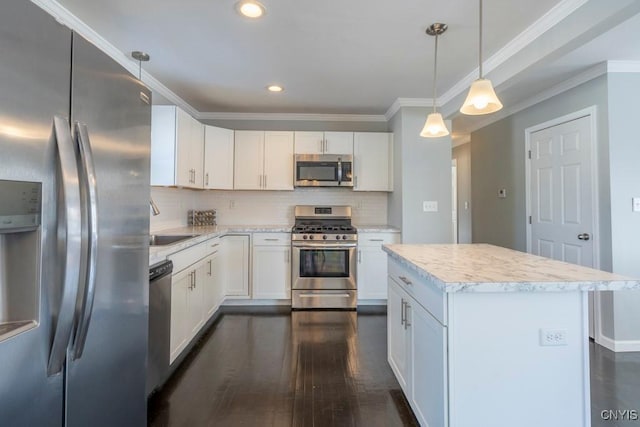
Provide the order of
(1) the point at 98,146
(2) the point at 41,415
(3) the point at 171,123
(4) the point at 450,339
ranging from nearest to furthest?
(2) the point at 41,415, (1) the point at 98,146, (4) the point at 450,339, (3) the point at 171,123

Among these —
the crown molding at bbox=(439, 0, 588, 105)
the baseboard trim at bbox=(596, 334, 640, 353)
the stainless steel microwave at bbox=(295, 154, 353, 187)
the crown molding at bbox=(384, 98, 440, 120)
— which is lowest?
the baseboard trim at bbox=(596, 334, 640, 353)

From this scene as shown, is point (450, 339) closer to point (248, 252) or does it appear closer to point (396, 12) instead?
point (396, 12)

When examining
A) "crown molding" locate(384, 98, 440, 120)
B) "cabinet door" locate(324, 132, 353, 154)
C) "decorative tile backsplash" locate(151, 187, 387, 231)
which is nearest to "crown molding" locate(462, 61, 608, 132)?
"crown molding" locate(384, 98, 440, 120)

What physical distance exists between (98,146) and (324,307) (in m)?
3.03

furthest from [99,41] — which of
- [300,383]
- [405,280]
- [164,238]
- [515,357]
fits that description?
[515,357]

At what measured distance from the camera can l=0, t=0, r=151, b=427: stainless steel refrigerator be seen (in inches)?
31.0

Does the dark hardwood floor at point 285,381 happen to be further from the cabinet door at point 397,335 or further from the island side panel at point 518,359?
the island side panel at point 518,359

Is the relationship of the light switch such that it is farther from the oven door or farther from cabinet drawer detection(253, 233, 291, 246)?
cabinet drawer detection(253, 233, 291, 246)

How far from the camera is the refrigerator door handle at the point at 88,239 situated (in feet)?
3.11

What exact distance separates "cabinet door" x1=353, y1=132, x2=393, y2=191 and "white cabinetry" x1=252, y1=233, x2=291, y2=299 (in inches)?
46.8

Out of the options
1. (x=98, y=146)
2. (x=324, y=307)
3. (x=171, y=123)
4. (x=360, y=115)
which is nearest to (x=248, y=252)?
(x=324, y=307)

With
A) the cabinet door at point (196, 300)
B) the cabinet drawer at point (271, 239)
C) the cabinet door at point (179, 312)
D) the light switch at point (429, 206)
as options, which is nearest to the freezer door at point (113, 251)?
the cabinet door at point (179, 312)

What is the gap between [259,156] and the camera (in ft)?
13.1

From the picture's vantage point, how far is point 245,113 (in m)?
4.17
